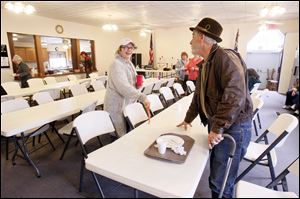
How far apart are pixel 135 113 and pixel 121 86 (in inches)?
11.8

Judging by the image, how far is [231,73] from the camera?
102 cm

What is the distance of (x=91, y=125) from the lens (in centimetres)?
157

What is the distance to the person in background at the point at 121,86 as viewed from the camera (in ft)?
5.90

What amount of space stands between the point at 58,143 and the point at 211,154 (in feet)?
7.44

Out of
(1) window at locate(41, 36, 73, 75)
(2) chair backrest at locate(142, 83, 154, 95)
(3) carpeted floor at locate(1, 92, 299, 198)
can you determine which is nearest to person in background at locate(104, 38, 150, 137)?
(3) carpeted floor at locate(1, 92, 299, 198)

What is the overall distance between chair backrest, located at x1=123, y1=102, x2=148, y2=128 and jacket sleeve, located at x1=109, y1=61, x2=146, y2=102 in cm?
11

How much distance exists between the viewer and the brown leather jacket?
1.01m

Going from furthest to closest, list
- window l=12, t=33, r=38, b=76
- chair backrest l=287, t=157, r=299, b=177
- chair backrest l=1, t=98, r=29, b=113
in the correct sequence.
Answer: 1. window l=12, t=33, r=38, b=76
2. chair backrest l=1, t=98, r=29, b=113
3. chair backrest l=287, t=157, r=299, b=177

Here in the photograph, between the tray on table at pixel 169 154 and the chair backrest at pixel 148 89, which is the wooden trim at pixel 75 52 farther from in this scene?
the tray on table at pixel 169 154

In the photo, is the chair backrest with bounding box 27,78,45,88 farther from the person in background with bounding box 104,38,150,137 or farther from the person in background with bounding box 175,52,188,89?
the person in background with bounding box 175,52,188,89

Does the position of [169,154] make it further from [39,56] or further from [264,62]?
[39,56]

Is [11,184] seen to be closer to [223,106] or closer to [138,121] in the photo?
[223,106]

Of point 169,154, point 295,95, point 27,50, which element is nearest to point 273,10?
point 295,95

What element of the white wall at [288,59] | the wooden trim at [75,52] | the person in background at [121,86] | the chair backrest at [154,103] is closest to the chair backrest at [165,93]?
the chair backrest at [154,103]
